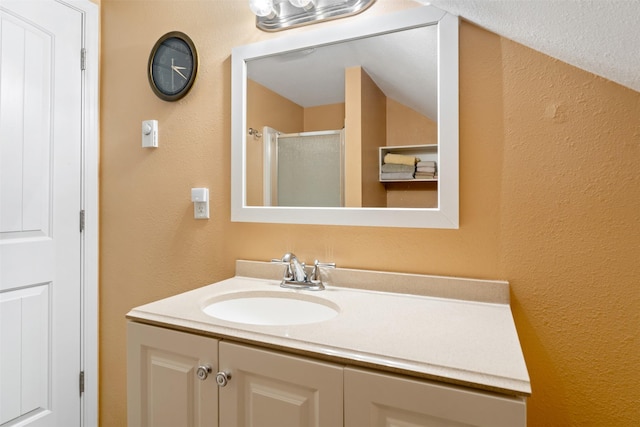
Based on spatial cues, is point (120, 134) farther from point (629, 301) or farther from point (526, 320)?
point (629, 301)

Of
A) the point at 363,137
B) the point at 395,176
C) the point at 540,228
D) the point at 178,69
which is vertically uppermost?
the point at 178,69

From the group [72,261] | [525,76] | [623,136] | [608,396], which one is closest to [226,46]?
[525,76]

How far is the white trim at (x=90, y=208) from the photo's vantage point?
1.69 meters

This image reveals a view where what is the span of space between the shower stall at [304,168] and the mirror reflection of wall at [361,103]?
26 millimetres

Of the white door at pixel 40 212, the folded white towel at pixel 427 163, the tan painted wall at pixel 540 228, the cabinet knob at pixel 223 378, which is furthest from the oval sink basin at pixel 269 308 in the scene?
the white door at pixel 40 212

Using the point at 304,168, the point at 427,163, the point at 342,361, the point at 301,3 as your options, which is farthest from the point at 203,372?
the point at 301,3

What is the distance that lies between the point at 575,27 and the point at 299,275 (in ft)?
3.28

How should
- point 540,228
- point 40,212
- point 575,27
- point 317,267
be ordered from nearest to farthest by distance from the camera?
point 575,27, point 540,228, point 317,267, point 40,212

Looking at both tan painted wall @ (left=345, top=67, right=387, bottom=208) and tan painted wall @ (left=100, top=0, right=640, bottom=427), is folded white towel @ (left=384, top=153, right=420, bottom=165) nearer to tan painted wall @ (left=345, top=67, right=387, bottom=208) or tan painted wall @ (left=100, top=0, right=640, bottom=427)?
tan painted wall @ (left=345, top=67, right=387, bottom=208)

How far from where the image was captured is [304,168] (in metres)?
1.33

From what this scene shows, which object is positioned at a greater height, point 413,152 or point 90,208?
point 413,152

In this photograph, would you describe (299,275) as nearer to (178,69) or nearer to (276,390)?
(276,390)

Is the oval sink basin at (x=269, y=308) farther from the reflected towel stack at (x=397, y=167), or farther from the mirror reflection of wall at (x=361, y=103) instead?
the reflected towel stack at (x=397, y=167)

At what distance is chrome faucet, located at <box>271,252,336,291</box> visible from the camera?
48.1 inches
